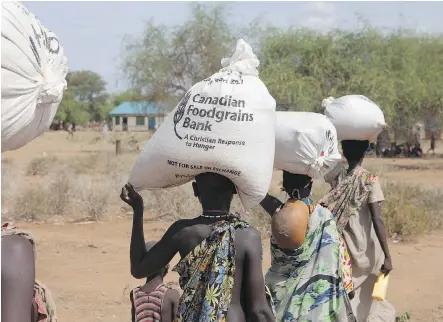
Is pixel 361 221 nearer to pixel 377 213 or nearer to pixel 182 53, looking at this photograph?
pixel 377 213

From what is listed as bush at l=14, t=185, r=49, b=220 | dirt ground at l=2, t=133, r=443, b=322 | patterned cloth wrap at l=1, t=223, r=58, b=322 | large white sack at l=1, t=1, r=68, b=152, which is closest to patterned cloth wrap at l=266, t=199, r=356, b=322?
patterned cloth wrap at l=1, t=223, r=58, b=322

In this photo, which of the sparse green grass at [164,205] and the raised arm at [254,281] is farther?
the sparse green grass at [164,205]

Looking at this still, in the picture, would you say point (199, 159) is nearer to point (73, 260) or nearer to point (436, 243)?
point (73, 260)

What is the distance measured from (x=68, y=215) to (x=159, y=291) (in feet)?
27.0

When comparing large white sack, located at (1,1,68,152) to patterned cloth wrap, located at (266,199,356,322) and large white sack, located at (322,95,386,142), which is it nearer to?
patterned cloth wrap, located at (266,199,356,322)

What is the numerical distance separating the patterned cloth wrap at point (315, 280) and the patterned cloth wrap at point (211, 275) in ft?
3.06

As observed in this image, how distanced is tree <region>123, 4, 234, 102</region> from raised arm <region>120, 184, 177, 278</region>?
2508 centimetres

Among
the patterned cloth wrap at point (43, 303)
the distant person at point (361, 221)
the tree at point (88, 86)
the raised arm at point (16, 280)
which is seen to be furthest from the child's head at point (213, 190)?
the tree at point (88, 86)

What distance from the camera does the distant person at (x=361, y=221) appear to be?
4.38 meters

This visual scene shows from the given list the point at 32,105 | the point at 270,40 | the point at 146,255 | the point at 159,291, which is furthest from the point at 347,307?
the point at 270,40

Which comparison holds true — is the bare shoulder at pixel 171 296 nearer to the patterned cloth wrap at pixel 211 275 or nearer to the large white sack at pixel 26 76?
the patterned cloth wrap at pixel 211 275

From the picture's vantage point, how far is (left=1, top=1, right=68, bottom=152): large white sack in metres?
1.65

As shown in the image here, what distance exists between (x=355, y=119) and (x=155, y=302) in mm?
1733

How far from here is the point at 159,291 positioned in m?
3.41
